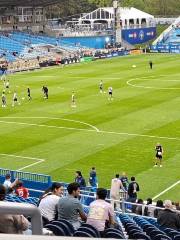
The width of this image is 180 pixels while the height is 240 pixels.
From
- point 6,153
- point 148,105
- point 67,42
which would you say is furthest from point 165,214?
point 67,42

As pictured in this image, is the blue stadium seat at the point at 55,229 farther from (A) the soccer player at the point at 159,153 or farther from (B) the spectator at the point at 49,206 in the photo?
(A) the soccer player at the point at 159,153

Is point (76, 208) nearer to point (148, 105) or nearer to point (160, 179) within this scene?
point (160, 179)

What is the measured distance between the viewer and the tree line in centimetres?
13862

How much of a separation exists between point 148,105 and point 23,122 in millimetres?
11998

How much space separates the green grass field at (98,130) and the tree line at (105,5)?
7490cm

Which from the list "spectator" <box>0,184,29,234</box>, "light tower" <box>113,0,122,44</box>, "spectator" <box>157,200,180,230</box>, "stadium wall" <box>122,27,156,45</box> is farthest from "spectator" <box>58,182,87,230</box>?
"stadium wall" <box>122,27,156,45</box>

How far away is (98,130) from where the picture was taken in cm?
3734

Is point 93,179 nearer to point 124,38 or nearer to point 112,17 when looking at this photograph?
point 124,38

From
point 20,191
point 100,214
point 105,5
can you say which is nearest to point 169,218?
point 100,214

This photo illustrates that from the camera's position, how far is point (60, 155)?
30922 mm

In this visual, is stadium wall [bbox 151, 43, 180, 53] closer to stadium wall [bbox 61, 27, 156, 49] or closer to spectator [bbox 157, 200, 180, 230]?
stadium wall [bbox 61, 27, 156, 49]

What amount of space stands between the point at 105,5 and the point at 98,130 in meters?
107

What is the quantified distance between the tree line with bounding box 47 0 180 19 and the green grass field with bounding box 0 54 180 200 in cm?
7490

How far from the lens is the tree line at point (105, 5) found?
455ft
